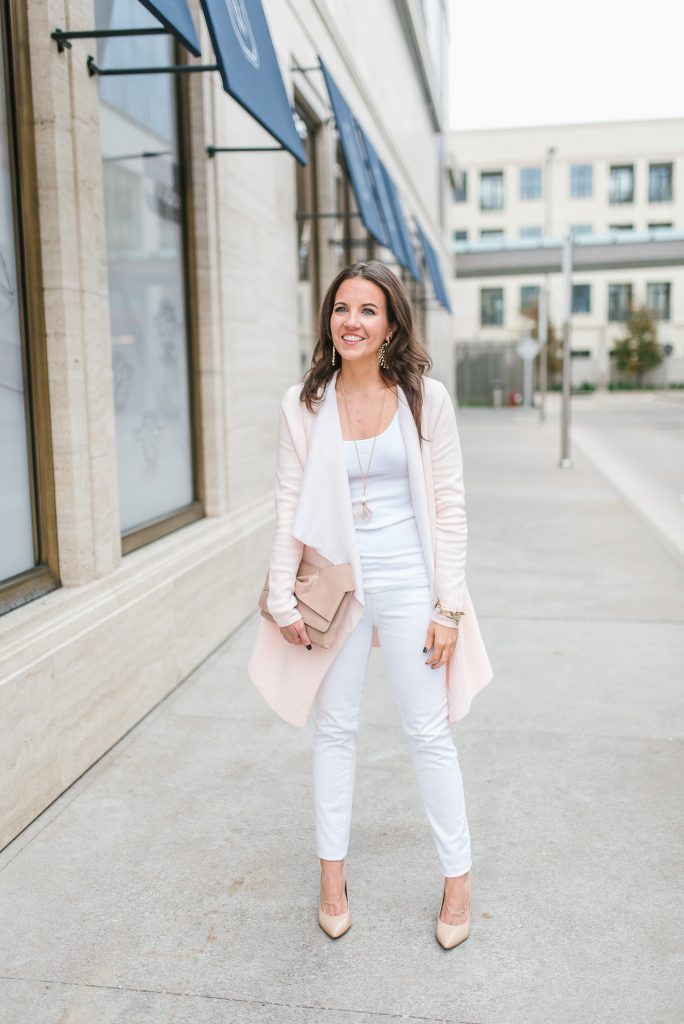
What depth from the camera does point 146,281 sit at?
5543mm

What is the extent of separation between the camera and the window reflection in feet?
16.7

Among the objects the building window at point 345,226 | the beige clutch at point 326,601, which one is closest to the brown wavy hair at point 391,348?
the beige clutch at point 326,601

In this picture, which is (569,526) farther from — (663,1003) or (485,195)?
(485,195)

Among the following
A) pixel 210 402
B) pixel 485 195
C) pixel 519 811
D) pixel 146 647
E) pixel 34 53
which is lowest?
pixel 519 811

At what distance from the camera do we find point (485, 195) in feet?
230

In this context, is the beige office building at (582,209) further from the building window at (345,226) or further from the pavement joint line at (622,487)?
the building window at (345,226)

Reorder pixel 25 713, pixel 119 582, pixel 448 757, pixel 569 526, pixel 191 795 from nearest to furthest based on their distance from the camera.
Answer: pixel 448 757
pixel 25 713
pixel 191 795
pixel 119 582
pixel 569 526

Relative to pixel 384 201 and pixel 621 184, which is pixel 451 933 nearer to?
pixel 384 201

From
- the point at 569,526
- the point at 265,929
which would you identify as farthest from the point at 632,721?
the point at 569,526

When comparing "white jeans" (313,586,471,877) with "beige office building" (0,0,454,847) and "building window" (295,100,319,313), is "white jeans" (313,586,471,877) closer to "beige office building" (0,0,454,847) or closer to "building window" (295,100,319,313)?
"beige office building" (0,0,454,847)

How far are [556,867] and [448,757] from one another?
0.73 metres

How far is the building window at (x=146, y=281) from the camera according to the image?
510 cm

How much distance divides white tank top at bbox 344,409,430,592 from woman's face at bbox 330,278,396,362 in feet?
0.72

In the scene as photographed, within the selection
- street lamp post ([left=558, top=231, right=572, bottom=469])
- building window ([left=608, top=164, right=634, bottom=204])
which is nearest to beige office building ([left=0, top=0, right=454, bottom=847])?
street lamp post ([left=558, top=231, right=572, bottom=469])
